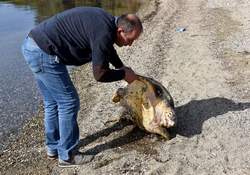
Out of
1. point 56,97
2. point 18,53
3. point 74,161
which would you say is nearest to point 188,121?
point 74,161

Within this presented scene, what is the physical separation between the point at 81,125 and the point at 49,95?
167 cm

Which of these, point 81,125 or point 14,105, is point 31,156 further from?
point 14,105

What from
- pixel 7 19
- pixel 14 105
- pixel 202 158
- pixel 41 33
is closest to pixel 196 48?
pixel 14 105

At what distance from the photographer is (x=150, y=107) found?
6340mm

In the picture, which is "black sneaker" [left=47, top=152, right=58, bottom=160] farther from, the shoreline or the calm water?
the calm water

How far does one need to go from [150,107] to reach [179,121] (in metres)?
0.64

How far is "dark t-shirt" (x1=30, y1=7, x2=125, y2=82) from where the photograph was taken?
4.98 metres

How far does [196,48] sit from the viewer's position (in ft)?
35.6

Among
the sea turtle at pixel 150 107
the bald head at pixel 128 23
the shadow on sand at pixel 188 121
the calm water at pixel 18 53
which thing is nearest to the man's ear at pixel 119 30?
the bald head at pixel 128 23

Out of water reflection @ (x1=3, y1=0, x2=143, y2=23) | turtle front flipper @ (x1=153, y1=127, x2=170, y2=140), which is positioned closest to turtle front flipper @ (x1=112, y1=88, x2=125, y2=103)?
turtle front flipper @ (x1=153, y1=127, x2=170, y2=140)

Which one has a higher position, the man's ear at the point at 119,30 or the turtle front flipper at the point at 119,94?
the man's ear at the point at 119,30

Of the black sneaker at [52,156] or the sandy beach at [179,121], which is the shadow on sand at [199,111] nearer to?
the sandy beach at [179,121]

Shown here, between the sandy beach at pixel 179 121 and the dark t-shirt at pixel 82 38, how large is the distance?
1.29m

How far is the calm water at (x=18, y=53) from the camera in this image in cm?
877
